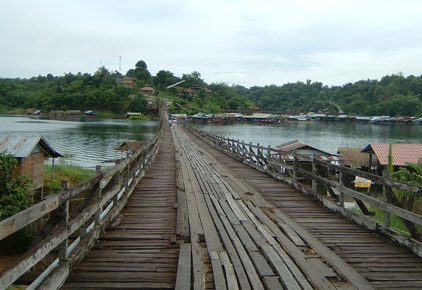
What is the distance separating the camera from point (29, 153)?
40.6ft

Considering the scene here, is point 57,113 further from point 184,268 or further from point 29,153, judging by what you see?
point 184,268

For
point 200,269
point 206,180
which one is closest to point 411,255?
point 200,269

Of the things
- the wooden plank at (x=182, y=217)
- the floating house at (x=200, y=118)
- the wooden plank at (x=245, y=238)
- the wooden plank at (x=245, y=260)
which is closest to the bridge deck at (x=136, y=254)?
the wooden plank at (x=182, y=217)

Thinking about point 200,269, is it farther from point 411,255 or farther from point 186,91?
point 186,91

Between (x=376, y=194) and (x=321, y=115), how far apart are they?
110 meters

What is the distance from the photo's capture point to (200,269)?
3.91 metres

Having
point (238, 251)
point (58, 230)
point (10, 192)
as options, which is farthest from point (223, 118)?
point (58, 230)

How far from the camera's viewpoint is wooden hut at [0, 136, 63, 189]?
1226 cm

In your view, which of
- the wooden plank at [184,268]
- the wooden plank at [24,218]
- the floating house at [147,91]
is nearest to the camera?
the wooden plank at [24,218]

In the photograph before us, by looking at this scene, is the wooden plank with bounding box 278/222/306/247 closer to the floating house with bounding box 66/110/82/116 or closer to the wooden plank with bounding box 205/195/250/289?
the wooden plank with bounding box 205/195/250/289

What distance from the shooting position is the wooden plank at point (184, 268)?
3506 millimetres

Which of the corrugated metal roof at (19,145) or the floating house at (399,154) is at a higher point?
the corrugated metal roof at (19,145)

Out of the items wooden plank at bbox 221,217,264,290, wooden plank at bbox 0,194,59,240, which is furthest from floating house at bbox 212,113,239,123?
wooden plank at bbox 0,194,59,240

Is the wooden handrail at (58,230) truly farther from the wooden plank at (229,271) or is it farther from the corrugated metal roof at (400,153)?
the corrugated metal roof at (400,153)
